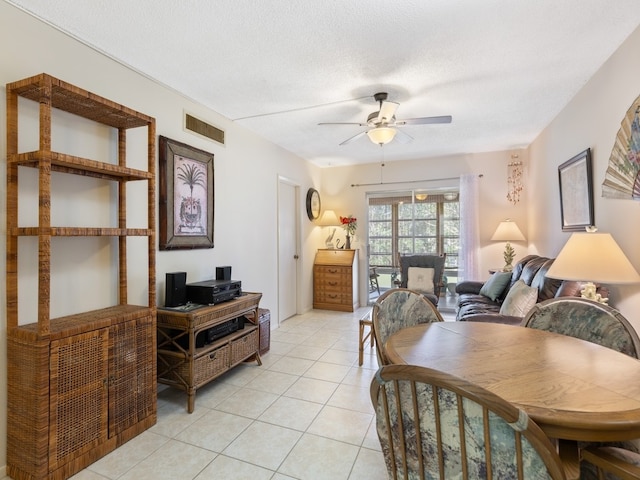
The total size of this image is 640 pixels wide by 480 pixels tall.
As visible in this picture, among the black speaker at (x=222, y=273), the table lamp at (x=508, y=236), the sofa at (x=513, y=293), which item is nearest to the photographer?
the sofa at (x=513, y=293)

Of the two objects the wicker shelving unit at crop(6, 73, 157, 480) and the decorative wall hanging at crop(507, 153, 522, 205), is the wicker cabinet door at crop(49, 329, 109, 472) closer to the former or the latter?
the wicker shelving unit at crop(6, 73, 157, 480)

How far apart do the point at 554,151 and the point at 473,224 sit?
160 centimetres

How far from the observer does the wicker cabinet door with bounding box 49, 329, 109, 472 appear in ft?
5.42

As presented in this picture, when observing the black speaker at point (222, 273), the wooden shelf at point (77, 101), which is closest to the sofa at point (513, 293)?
the black speaker at point (222, 273)

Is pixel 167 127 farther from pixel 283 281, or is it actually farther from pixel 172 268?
pixel 283 281

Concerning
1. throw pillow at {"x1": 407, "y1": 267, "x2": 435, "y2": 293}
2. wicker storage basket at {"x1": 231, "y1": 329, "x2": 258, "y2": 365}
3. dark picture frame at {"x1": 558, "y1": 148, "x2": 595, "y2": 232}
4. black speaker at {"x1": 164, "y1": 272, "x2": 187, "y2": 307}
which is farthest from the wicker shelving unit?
throw pillow at {"x1": 407, "y1": 267, "x2": 435, "y2": 293}

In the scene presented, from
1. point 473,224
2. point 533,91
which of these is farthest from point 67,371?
point 473,224

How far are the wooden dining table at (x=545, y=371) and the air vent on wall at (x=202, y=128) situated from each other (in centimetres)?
253

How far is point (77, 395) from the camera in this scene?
175cm

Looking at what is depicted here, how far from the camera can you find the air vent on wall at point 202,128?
117 inches

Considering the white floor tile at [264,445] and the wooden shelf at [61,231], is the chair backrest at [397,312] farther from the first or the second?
the wooden shelf at [61,231]

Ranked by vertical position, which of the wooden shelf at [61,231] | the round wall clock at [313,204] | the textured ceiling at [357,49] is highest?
the textured ceiling at [357,49]

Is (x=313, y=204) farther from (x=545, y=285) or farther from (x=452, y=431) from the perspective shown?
(x=452, y=431)

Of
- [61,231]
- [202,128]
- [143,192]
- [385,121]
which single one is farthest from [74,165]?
[385,121]
